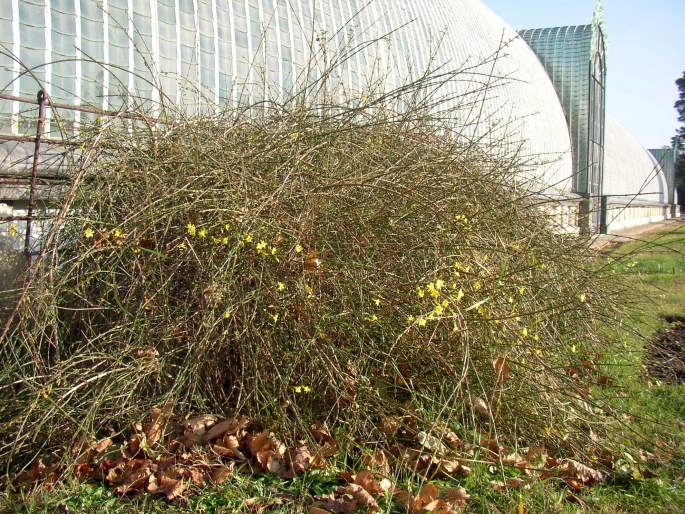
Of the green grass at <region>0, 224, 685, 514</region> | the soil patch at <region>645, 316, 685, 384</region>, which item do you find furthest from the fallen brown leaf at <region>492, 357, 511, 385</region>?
the soil patch at <region>645, 316, 685, 384</region>

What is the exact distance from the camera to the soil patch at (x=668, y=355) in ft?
18.0

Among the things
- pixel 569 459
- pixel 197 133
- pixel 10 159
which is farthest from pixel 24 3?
pixel 569 459

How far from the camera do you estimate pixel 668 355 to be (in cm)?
539

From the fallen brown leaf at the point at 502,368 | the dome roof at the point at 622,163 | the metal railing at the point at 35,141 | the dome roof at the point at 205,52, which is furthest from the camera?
the dome roof at the point at 622,163

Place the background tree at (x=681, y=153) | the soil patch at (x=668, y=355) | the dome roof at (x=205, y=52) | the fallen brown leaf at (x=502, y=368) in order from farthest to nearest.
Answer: the background tree at (x=681, y=153), the dome roof at (x=205, y=52), the soil patch at (x=668, y=355), the fallen brown leaf at (x=502, y=368)

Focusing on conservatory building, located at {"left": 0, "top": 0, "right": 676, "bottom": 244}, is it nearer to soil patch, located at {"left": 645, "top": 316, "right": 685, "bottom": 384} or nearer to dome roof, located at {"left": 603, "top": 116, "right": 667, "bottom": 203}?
soil patch, located at {"left": 645, "top": 316, "right": 685, "bottom": 384}

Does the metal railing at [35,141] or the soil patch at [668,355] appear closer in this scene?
the metal railing at [35,141]

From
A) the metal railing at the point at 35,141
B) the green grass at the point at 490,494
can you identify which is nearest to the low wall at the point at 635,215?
the green grass at the point at 490,494

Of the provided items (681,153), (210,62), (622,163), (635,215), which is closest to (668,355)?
(210,62)

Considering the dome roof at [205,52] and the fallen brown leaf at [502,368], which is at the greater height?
the dome roof at [205,52]

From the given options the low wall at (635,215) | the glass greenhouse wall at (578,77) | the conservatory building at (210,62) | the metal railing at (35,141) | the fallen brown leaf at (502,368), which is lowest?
the low wall at (635,215)

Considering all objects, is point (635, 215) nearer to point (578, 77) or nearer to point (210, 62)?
point (578, 77)

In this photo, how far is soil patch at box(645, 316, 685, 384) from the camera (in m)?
5.50

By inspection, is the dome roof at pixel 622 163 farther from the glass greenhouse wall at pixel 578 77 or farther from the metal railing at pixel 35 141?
the metal railing at pixel 35 141
